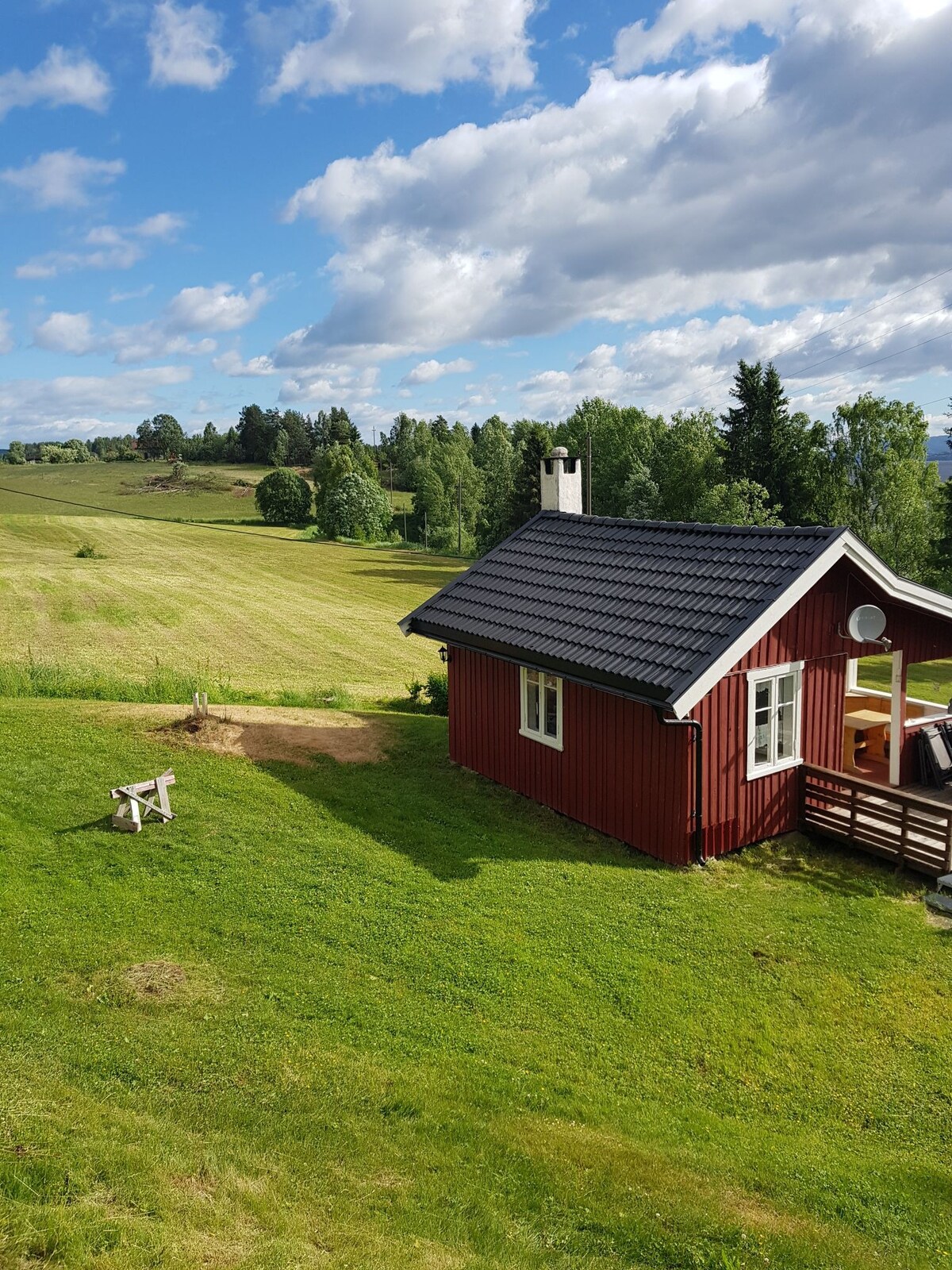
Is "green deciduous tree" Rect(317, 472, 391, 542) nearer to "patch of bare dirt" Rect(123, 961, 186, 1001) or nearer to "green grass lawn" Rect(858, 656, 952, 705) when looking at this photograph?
"green grass lawn" Rect(858, 656, 952, 705)

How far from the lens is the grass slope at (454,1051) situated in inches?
221

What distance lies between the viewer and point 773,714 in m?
12.4

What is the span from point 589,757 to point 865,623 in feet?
14.9

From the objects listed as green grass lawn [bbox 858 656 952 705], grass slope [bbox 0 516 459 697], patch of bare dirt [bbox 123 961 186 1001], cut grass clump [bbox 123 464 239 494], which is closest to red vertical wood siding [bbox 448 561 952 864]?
patch of bare dirt [bbox 123 961 186 1001]

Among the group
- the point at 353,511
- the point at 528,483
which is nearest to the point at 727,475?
the point at 528,483

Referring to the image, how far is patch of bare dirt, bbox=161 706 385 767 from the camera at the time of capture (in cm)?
1559

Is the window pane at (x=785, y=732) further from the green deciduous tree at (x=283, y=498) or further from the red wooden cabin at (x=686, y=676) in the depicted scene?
the green deciduous tree at (x=283, y=498)

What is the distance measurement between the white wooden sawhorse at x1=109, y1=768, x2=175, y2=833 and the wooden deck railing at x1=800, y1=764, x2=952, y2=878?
923 cm

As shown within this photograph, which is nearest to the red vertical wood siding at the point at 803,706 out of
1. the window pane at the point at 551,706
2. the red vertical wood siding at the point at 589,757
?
the red vertical wood siding at the point at 589,757

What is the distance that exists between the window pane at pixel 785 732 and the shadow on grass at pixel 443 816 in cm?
258

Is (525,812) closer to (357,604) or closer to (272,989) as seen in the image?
Answer: (272,989)

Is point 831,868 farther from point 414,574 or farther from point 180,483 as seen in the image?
point 180,483

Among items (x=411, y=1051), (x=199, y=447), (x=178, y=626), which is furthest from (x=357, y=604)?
(x=199, y=447)

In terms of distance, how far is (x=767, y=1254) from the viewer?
223 inches
